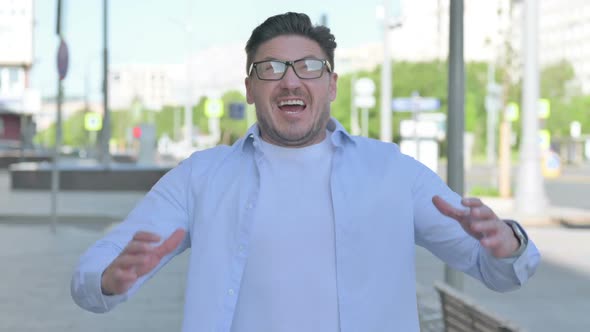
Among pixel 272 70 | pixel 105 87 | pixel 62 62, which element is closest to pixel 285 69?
pixel 272 70

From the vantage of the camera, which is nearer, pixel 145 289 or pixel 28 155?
pixel 145 289

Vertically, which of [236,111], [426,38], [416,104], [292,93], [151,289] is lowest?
[151,289]

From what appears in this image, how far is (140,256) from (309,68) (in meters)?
0.76

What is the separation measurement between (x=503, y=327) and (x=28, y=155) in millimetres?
56081

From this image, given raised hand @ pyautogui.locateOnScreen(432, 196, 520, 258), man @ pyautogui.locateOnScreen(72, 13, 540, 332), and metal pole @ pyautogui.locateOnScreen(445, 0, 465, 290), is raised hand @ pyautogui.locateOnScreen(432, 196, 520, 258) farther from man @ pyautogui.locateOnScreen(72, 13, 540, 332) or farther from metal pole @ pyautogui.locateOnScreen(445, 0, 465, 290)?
metal pole @ pyautogui.locateOnScreen(445, 0, 465, 290)

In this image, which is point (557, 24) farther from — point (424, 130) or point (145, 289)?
point (145, 289)

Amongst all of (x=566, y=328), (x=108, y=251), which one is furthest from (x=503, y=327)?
(x=566, y=328)

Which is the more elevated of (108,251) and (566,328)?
(108,251)

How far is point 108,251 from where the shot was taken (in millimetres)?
2691

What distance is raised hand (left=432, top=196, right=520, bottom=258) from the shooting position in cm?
251

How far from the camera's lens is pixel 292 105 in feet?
9.50

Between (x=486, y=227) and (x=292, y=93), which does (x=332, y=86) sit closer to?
(x=292, y=93)

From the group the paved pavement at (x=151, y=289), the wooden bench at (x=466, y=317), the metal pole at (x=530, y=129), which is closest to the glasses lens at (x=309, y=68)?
the wooden bench at (x=466, y=317)

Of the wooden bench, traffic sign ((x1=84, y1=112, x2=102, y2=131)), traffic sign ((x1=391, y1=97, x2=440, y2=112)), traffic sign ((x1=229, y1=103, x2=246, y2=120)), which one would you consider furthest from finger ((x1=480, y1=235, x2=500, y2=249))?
traffic sign ((x1=84, y1=112, x2=102, y2=131))
